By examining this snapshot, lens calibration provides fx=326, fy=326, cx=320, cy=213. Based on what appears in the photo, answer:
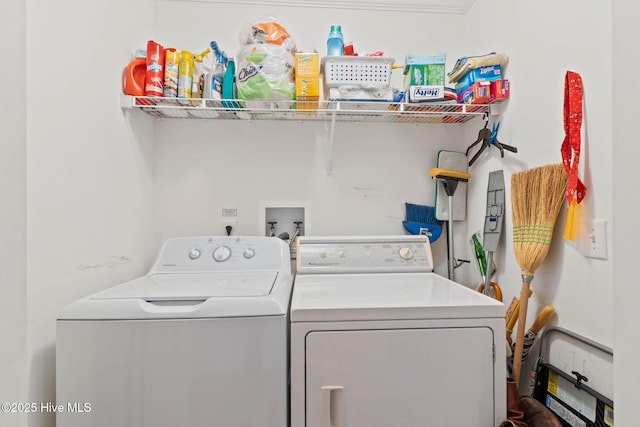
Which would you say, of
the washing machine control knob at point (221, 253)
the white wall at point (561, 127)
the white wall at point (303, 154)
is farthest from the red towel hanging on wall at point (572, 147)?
the washing machine control knob at point (221, 253)

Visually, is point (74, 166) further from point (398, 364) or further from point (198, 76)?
point (398, 364)

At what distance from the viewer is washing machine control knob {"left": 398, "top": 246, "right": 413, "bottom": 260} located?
166 centimetres

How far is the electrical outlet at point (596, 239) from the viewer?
101 centimetres

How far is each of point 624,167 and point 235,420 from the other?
112 centimetres

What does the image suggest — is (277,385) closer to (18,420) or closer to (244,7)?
(18,420)

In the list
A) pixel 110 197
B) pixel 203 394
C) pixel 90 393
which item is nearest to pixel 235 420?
pixel 203 394

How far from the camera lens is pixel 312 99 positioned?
1518 millimetres

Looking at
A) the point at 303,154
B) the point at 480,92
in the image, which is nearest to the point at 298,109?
the point at 303,154

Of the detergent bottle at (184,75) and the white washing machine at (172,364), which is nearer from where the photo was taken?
the white washing machine at (172,364)

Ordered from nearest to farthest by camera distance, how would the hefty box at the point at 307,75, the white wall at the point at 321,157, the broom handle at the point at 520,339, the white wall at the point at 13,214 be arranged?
the white wall at the point at 13,214 → the broom handle at the point at 520,339 → the hefty box at the point at 307,75 → the white wall at the point at 321,157

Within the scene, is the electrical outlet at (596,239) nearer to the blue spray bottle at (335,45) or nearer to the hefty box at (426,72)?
the hefty box at (426,72)

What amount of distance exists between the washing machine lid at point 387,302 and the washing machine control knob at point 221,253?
40 centimetres

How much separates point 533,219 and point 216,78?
1.51m

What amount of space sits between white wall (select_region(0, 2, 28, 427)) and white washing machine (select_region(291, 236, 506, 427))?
2.14 ft
